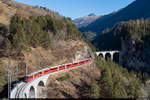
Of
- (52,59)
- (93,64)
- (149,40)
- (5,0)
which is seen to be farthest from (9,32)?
(149,40)

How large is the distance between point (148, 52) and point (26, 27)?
85.4 meters

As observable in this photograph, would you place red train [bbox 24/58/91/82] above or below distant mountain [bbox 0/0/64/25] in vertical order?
below

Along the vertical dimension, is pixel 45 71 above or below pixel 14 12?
below

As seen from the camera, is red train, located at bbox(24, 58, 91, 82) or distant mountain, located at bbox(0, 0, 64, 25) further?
distant mountain, located at bbox(0, 0, 64, 25)

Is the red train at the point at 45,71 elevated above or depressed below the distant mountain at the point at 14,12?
below

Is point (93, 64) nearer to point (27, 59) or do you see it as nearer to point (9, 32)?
point (27, 59)

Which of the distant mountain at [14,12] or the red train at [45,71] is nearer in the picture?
the red train at [45,71]

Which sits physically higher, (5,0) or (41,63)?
(5,0)

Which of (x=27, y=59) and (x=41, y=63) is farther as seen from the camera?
(x=41, y=63)

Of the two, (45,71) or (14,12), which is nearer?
(45,71)

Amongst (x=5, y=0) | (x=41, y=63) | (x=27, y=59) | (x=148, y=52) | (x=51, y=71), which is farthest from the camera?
(x=5, y=0)

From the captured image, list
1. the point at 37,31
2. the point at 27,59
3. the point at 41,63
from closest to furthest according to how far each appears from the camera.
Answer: the point at 27,59 < the point at 41,63 < the point at 37,31

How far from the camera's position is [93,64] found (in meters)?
58.8

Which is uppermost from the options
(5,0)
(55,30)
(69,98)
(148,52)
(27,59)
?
(5,0)
